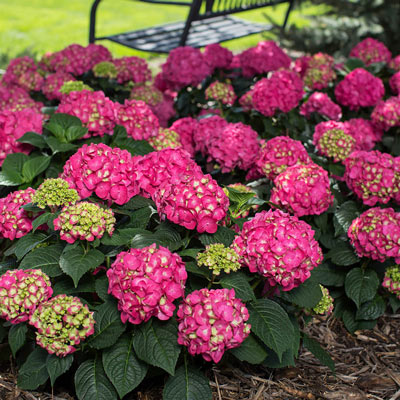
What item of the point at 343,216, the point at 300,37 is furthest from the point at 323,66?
the point at 300,37

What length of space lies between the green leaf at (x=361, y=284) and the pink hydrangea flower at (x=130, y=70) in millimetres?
2229

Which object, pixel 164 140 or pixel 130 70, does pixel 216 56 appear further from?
pixel 164 140

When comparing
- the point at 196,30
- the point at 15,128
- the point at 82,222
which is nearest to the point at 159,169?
the point at 82,222

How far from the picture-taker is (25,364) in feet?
6.24

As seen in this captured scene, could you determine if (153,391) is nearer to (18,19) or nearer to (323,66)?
(323,66)

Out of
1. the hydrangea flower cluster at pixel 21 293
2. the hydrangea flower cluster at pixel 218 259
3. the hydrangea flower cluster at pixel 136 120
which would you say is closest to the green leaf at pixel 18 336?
the hydrangea flower cluster at pixel 21 293

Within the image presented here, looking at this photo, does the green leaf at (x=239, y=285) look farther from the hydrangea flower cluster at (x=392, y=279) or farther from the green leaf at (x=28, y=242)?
the hydrangea flower cluster at (x=392, y=279)

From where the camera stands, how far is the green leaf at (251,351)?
1.83m

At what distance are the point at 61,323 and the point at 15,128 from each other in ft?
4.18

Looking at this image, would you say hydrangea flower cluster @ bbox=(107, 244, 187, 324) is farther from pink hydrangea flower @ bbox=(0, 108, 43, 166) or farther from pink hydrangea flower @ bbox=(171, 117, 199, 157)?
pink hydrangea flower @ bbox=(171, 117, 199, 157)

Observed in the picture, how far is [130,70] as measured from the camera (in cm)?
388

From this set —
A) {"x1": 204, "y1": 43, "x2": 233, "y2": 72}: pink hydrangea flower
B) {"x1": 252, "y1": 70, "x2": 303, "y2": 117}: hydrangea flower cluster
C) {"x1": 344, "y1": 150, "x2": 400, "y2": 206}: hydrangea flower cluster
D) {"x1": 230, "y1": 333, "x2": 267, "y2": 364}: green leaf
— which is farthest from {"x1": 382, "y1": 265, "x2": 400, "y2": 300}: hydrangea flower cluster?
{"x1": 204, "y1": 43, "x2": 233, "y2": 72}: pink hydrangea flower

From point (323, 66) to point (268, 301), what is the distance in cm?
243

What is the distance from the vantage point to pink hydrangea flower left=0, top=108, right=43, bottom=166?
2.56 meters
